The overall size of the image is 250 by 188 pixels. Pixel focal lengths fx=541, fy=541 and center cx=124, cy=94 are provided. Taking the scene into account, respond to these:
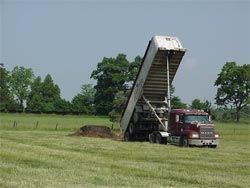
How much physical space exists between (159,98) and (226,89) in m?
83.8

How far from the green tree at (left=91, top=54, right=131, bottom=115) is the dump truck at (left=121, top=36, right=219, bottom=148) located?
251 ft

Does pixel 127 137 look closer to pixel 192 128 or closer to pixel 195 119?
pixel 195 119

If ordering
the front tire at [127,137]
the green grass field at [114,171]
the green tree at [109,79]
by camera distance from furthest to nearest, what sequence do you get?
the green tree at [109,79] < the front tire at [127,137] < the green grass field at [114,171]

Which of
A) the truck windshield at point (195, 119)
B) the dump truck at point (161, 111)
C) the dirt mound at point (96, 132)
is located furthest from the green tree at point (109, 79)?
the truck windshield at point (195, 119)

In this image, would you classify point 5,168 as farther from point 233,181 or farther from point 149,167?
point 233,181

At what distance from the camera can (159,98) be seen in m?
29.4

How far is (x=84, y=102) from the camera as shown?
387 ft

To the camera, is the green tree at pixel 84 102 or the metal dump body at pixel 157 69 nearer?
Result: the metal dump body at pixel 157 69

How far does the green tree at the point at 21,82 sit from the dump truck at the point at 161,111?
84.1m

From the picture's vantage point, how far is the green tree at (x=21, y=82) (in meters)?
115

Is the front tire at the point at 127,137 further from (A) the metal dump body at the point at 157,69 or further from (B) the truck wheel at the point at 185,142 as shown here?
(B) the truck wheel at the point at 185,142

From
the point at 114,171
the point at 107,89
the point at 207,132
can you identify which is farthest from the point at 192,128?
the point at 107,89

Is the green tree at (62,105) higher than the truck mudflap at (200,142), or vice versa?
the green tree at (62,105)

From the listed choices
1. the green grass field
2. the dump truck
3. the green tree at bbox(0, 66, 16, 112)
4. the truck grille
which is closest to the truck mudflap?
the dump truck
